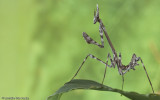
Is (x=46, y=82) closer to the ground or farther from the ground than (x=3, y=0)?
closer to the ground

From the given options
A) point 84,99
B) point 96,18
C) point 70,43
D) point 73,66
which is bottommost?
point 84,99

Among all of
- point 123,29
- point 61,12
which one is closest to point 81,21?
point 61,12

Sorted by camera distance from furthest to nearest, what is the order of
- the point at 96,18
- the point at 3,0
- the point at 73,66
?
the point at 73,66, the point at 3,0, the point at 96,18

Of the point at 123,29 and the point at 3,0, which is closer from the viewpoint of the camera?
the point at 3,0

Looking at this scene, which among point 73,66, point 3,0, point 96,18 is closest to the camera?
point 96,18

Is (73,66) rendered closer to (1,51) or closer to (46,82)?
(46,82)

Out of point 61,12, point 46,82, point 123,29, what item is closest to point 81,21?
point 61,12
